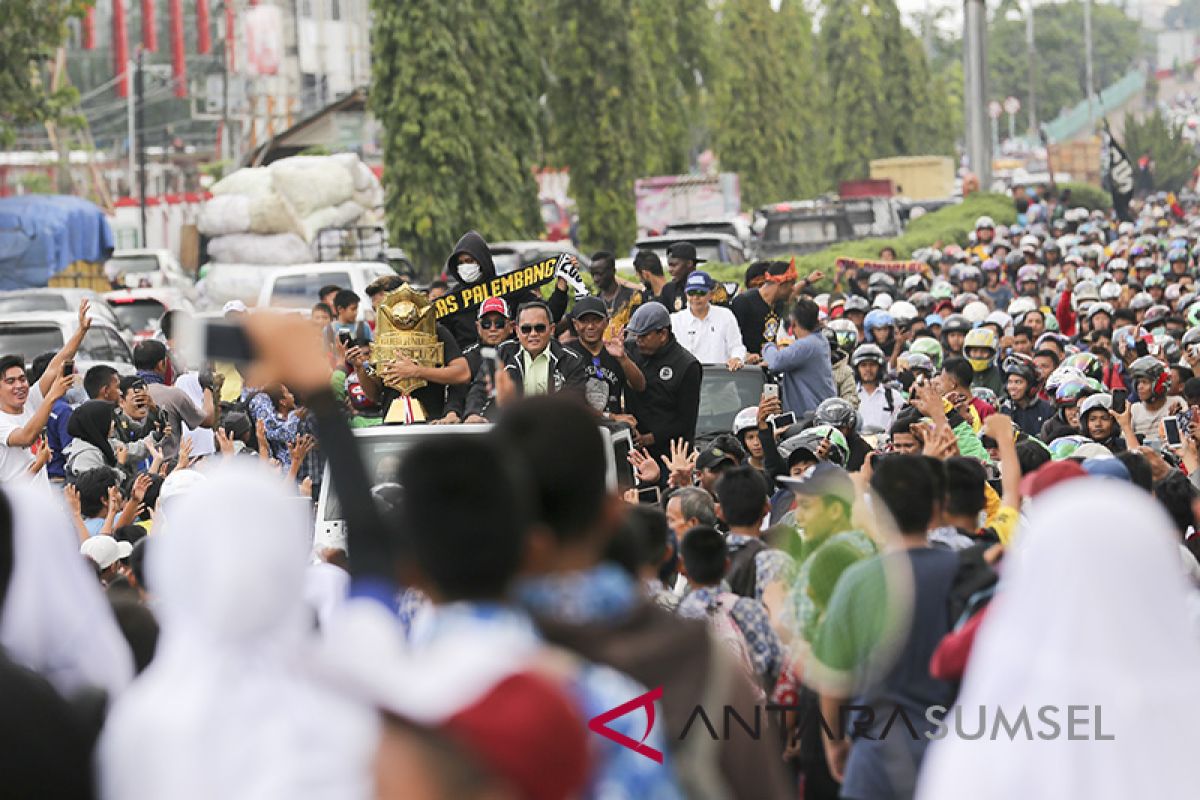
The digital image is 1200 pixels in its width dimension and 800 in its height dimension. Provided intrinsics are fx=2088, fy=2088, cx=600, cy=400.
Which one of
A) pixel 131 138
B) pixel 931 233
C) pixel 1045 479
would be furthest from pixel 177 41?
pixel 1045 479

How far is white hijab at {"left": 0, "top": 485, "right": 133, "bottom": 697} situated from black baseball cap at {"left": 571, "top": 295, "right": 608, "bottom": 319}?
23.8 feet

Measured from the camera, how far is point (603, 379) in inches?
454

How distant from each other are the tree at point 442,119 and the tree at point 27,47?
808cm

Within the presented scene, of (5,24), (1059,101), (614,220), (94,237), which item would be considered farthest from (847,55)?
(1059,101)

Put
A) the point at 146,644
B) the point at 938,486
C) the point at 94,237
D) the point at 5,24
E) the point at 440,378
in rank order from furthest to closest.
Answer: the point at 94,237
the point at 5,24
the point at 440,378
the point at 938,486
the point at 146,644

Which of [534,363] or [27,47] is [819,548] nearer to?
[534,363]

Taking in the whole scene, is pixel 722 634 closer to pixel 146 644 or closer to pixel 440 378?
pixel 146 644

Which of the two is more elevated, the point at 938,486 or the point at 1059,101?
the point at 1059,101

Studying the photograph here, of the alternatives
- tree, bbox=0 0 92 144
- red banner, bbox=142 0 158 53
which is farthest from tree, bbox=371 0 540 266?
red banner, bbox=142 0 158 53

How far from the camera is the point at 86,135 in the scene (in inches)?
2921

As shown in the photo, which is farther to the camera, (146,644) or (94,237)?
(94,237)

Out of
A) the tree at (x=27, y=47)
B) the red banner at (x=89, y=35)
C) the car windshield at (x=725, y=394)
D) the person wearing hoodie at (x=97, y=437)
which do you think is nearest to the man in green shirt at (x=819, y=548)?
the person wearing hoodie at (x=97, y=437)

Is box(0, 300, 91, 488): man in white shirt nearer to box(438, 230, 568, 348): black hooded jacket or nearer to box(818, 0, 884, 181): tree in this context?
box(438, 230, 568, 348): black hooded jacket

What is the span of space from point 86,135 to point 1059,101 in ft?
314
